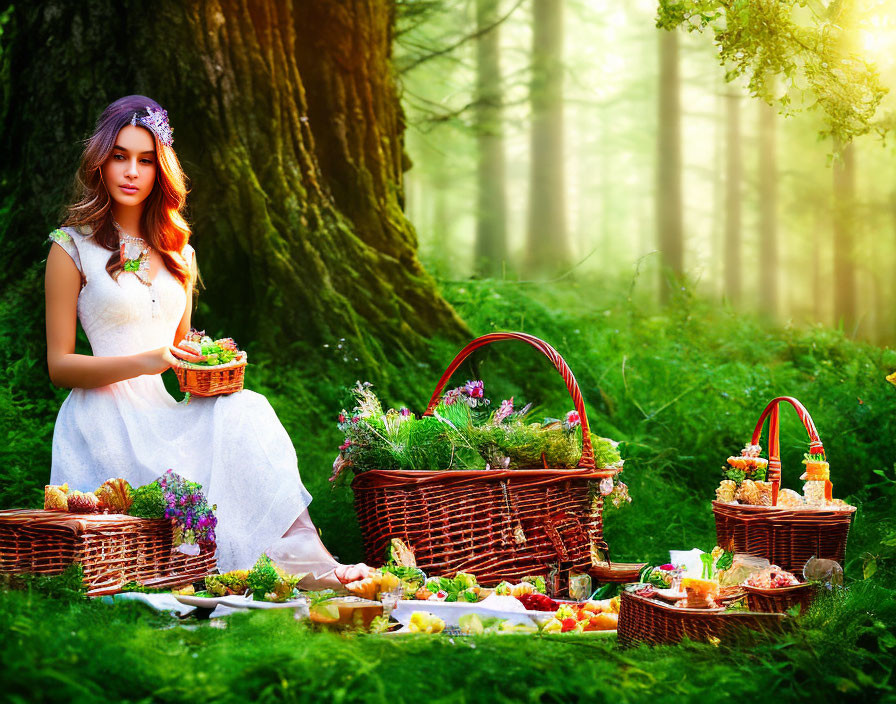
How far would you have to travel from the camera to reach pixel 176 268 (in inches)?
179

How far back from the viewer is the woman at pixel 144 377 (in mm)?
3984

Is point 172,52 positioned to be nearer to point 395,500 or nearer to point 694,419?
point 395,500

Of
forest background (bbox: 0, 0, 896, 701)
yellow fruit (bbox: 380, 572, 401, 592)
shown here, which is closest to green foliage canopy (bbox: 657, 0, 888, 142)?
forest background (bbox: 0, 0, 896, 701)

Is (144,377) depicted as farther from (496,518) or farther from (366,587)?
(496,518)

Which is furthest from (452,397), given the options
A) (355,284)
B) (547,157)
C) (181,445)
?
(547,157)

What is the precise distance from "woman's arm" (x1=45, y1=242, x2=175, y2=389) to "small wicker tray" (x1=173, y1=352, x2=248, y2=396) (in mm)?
84

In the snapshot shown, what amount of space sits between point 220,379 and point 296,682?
6.64 ft

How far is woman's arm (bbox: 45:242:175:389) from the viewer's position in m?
4.09

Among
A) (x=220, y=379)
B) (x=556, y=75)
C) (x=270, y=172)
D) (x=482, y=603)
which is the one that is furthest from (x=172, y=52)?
(x=556, y=75)

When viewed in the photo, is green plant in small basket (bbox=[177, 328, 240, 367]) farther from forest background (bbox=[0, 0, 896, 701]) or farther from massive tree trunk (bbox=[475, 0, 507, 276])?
massive tree trunk (bbox=[475, 0, 507, 276])

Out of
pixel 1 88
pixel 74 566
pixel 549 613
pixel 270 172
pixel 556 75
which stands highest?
pixel 556 75

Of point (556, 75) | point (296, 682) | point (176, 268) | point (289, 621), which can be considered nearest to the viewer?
point (296, 682)

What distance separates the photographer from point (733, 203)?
1886 cm

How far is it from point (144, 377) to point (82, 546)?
1.12 m
